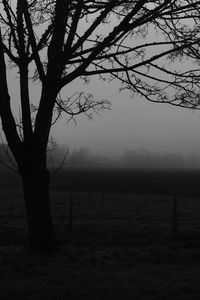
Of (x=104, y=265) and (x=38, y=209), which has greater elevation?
(x=38, y=209)

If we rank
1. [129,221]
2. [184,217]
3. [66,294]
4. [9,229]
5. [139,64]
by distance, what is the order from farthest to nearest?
1. [184,217]
2. [129,221]
3. [9,229]
4. [139,64]
5. [66,294]

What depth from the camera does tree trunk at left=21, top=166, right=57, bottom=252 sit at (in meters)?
10.2

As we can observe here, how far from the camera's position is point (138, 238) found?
1304 cm

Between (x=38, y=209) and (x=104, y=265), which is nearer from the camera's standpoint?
(x=104, y=265)

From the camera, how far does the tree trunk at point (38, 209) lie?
401 inches

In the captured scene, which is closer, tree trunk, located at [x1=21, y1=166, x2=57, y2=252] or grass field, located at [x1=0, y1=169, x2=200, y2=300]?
grass field, located at [x1=0, y1=169, x2=200, y2=300]

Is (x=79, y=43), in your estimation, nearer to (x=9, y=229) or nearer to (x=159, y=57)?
(x=159, y=57)

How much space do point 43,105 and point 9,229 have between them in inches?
221

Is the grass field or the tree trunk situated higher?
the tree trunk

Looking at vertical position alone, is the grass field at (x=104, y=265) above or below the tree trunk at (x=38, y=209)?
below

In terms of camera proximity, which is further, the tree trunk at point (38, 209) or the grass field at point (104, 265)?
the tree trunk at point (38, 209)

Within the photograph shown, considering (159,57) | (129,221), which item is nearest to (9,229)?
(129,221)

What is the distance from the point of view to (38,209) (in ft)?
33.6

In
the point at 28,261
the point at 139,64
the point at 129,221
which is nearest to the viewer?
the point at 28,261
